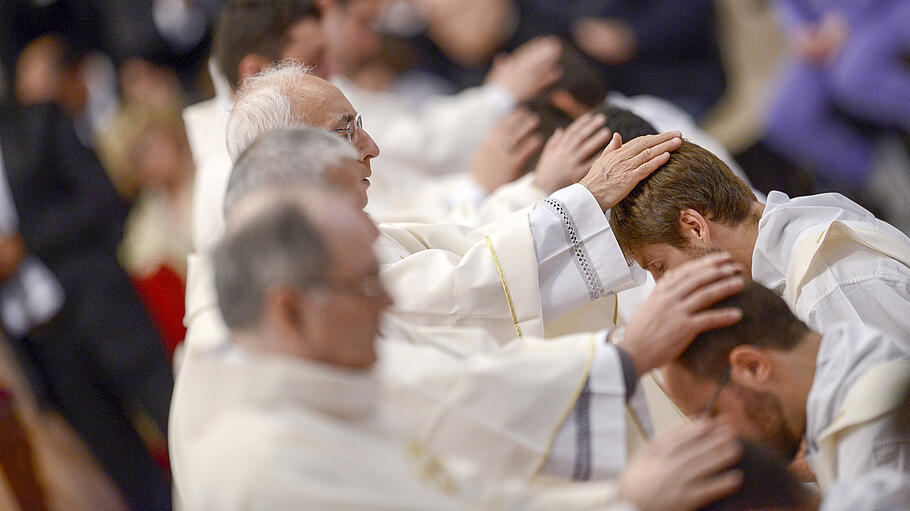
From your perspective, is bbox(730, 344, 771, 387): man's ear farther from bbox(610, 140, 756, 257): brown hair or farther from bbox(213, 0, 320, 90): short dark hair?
bbox(213, 0, 320, 90): short dark hair

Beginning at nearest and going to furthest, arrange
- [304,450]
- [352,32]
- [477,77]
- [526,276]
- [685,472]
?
[304,450], [685,472], [526,276], [352,32], [477,77]

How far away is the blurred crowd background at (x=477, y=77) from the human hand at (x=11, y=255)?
15 centimetres

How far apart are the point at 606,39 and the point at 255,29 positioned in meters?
2.45

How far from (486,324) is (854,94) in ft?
9.05

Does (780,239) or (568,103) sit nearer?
(780,239)

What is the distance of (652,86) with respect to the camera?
238 inches

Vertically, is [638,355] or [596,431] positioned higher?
[638,355]

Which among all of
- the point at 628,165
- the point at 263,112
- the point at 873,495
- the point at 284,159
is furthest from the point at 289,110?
the point at 873,495

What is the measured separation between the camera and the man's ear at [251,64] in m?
4.20

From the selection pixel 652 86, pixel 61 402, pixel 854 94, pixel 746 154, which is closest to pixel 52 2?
pixel 61 402

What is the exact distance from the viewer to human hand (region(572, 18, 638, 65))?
609 cm

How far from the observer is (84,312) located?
564 centimetres

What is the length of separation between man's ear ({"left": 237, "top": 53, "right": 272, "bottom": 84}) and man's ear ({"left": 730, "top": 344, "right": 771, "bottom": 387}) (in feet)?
8.01

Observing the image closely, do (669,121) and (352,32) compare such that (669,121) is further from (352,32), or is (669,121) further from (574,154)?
(352,32)
